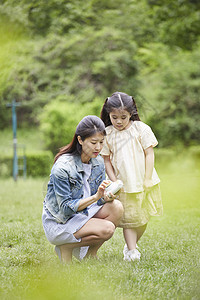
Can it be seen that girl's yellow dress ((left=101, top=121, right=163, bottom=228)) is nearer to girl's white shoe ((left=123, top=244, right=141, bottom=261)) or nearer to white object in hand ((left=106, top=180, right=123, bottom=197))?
girl's white shoe ((left=123, top=244, right=141, bottom=261))

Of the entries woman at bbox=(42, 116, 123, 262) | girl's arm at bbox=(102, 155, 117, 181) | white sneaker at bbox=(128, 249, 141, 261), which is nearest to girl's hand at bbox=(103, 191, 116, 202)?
woman at bbox=(42, 116, 123, 262)

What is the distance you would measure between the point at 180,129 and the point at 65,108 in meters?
5.86

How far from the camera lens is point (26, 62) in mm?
2924

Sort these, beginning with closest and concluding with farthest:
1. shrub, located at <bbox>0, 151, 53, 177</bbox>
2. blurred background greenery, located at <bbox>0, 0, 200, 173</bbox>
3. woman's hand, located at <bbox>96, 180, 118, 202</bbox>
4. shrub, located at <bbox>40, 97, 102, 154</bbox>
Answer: woman's hand, located at <bbox>96, 180, 118, 202</bbox> < blurred background greenery, located at <bbox>0, 0, 200, 173</bbox> < shrub, located at <bbox>40, 97, 102, 154</bbox> < shrub, located at <bbox>0, 151, 53, 177</bbox>

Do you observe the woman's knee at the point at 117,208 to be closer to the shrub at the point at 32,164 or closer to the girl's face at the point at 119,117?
the girl's face at the point at 119,117

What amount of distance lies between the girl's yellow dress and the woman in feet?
0.36

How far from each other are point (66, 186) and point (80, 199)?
0.26 feet

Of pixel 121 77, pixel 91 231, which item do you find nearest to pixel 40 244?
pixel 91 231

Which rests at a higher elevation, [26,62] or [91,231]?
[26,62]

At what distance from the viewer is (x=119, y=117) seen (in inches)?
80.4

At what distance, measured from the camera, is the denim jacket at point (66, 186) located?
1.82m

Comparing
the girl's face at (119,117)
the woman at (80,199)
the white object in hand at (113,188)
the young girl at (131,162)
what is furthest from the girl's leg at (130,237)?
the girl's face at (119,117)

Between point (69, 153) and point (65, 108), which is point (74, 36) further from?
point (69, 153)

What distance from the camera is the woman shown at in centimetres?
183
